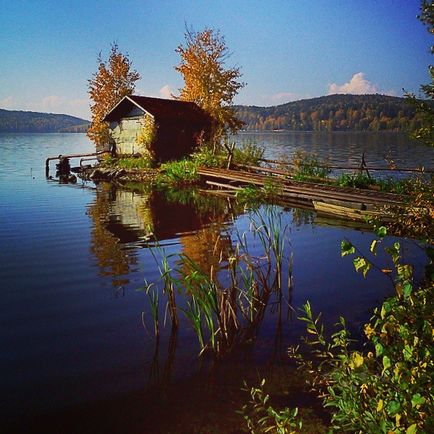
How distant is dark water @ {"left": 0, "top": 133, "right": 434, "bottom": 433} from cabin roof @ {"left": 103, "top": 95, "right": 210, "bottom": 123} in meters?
19.5

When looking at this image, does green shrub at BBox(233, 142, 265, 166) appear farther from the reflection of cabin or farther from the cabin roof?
the cabin roof

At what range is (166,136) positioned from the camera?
3139 centimetres

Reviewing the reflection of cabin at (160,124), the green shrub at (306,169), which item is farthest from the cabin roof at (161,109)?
the green shrub at (306,169)

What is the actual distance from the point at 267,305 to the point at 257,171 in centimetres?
1947

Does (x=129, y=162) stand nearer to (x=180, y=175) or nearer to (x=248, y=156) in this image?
(x=180, y=175)

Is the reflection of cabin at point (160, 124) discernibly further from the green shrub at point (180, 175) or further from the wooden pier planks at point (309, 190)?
the wooden pier planks at point (309, 190)

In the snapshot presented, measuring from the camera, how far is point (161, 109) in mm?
31766

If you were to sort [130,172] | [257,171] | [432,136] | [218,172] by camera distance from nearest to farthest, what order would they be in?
1. [432,136]
2. [218,172]
3. [257,171]
4. [130,172]

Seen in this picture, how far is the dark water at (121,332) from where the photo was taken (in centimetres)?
444

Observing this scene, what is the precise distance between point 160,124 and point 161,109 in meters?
1.71

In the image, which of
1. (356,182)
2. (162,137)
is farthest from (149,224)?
(162,137)

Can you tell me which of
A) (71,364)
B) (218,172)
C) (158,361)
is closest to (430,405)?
(158,361)

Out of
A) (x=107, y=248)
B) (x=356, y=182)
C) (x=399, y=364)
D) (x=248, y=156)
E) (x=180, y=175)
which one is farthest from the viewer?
(x=248, y=156)

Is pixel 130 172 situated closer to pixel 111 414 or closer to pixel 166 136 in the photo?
pixel 166 136
